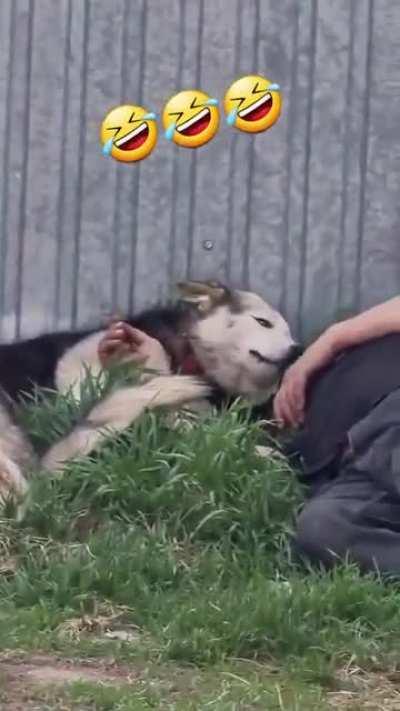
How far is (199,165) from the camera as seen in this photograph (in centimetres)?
694

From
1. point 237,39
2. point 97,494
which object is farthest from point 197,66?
point 97,494

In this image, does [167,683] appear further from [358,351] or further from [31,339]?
[31,339]

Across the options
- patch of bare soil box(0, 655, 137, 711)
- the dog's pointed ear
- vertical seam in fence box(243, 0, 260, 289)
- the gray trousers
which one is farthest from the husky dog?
patch of bare soil box(0, 655, 137, 711)

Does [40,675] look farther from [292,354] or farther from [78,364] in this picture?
[292,354]

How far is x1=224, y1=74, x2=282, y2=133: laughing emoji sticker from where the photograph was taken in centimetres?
686

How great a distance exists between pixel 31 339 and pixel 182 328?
616mm

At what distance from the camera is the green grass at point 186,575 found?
479 cm

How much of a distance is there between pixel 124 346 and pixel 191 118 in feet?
3.17

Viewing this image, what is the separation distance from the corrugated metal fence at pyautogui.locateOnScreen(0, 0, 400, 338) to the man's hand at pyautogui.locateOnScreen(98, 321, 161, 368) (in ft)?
0.85

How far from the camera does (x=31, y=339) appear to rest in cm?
694

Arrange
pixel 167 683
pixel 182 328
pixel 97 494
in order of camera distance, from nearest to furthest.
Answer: pixel 167 683 → pixel 97 494 → pixel 182 328

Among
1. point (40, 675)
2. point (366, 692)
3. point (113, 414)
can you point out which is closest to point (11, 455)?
point (113, 414)

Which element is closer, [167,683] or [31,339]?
[167,683]

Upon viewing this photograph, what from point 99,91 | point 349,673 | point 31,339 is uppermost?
point 99,91
